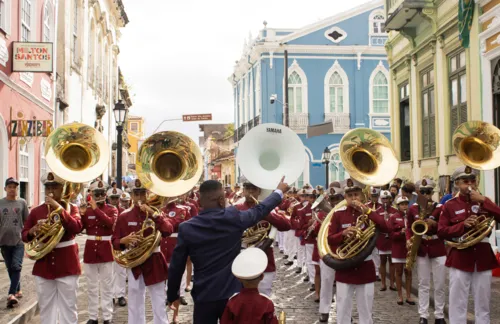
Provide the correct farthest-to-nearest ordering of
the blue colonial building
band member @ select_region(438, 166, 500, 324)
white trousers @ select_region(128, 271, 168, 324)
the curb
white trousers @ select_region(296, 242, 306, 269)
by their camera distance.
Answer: the blue colonial building → white trousers @ select_region(296, 242, 306, 269) → the curb → white trousers @ select_region(128, 271, 168, 324) → band member @ select_region(438, 166, 500, 324)

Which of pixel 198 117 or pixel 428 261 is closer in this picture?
pixel 428 261

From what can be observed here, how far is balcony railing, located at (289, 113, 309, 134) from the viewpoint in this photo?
3631 centimetres

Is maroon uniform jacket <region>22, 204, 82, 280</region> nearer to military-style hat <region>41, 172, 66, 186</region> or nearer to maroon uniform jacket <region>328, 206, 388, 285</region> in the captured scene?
military-style hat <region>41, 172, 66, 186</region>

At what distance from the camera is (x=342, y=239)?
7.02 m

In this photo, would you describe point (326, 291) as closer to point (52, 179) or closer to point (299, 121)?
point (52, 179)

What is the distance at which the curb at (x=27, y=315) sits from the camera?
8336 millimetres

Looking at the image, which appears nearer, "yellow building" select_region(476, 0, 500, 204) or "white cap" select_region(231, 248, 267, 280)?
"white cap" select_region(231, 248, 267, 280)

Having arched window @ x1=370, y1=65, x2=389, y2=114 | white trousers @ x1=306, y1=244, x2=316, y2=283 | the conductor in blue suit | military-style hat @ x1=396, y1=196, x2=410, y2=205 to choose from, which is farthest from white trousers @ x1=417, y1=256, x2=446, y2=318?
arched window @ x1=370, y1=65, x2=389, y2=114

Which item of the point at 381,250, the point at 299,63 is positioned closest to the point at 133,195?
the point at 381,250

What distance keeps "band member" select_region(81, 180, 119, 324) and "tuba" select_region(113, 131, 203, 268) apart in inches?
53.4

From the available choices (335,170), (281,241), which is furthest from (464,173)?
(335,170)

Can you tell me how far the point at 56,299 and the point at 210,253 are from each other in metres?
3.15

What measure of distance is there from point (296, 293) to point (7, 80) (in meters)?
9.30

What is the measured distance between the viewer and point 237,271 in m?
4.58
